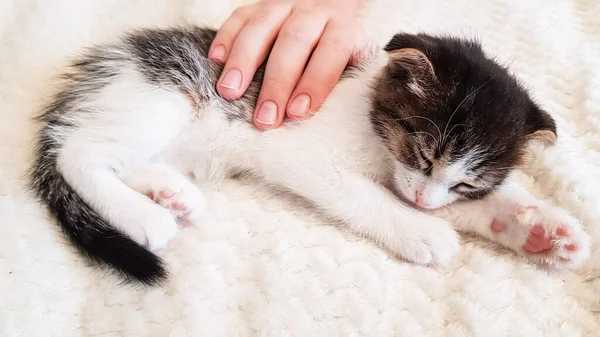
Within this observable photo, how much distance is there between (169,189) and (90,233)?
221 mm

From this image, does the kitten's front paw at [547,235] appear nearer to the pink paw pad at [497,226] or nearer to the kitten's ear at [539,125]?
the pink paw pad at [497,226]

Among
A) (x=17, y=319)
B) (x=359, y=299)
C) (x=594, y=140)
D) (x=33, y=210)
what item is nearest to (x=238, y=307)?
(x=359, y=299)

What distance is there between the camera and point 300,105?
139cm

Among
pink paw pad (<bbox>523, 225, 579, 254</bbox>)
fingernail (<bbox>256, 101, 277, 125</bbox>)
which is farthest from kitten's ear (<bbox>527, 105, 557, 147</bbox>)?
fingernail (<bbox>256, 101, 277, 125</bbox>)

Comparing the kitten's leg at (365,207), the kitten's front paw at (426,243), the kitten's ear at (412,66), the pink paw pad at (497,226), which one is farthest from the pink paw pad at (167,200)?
the pink paw pad at (497,226)

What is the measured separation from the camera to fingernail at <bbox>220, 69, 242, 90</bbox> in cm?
140

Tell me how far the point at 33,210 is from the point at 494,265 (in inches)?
40.6

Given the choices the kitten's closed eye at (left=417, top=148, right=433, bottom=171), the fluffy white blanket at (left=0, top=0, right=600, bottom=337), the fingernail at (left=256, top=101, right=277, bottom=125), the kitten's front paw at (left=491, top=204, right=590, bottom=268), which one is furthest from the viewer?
the fingernail at (left=256, top=101, right=277, bottom=125)

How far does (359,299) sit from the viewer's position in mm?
1033

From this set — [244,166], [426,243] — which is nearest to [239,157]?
[244,166]

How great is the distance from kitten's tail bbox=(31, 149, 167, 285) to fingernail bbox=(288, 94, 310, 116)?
0.54m

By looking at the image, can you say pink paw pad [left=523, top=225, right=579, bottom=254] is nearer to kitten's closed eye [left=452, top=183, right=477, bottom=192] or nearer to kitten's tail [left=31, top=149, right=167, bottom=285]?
kitten's closed eye [left=452, top=183, right=477, bottom=192]

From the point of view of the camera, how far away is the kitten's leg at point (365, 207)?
1165 millimetres

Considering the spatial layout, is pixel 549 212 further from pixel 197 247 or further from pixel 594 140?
pixel 197 247
